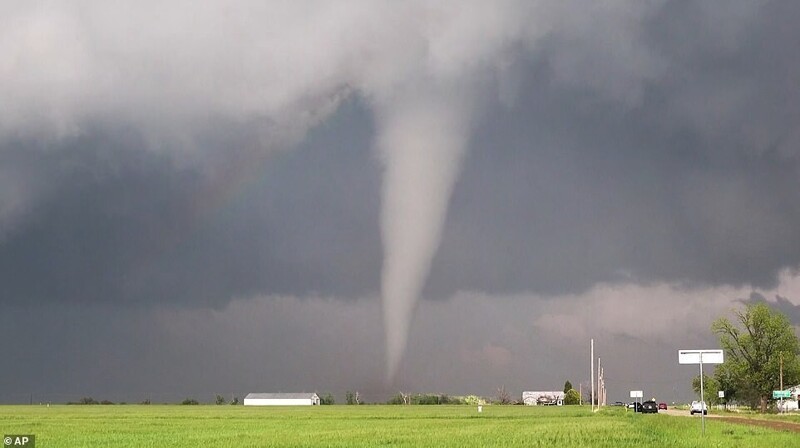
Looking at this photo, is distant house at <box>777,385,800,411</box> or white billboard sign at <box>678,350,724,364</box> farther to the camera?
distant house at <box>777,385,800,411</box>

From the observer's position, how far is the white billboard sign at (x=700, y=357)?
155ft

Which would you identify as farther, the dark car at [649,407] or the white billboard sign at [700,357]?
the dark car at [649,407]

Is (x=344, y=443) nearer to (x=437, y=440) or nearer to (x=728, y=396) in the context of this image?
(x=437, y=440)

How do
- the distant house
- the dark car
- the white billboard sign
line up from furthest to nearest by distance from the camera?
1. the distant house
2. the dark car
3. the white billboard sign

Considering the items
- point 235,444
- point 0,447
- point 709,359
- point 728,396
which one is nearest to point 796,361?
point 728,396

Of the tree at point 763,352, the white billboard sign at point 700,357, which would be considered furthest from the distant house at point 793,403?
the white billboard sign at point 700,357

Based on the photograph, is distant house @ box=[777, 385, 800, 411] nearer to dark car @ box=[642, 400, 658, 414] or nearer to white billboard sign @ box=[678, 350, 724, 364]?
dark car @ box=[642, 400, 658, 414]

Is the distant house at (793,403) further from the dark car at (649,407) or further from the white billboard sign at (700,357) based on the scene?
the white billboard sign at (700,357)

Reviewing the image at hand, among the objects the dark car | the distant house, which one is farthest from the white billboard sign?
the distant house

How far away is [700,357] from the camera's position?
1882 inches

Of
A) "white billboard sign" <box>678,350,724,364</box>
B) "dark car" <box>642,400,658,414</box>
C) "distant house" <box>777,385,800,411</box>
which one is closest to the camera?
"white billboard sign" <box>678,350,724,364</box>

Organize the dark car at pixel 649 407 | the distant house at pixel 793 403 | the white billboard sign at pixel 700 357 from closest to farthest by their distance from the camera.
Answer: the white billboard sign at pixel 700 357 < the dark car at pixel 649 407 < the distant house at pixel 793 403

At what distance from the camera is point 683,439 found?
43.1m

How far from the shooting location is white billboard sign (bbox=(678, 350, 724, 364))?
155ft
